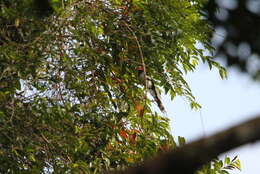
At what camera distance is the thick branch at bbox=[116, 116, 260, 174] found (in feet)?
3.47

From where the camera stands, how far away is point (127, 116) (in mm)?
6465

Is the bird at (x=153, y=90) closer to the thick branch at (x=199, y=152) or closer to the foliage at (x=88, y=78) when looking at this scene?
the foliage at (x=88, y=78)

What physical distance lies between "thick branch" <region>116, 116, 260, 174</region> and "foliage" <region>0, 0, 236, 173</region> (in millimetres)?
3824

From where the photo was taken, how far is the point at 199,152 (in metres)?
1.09

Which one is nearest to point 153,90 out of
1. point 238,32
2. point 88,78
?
point 88,78

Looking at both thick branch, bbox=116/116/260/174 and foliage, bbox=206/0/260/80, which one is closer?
thick branch, bbox=116/116/260/174

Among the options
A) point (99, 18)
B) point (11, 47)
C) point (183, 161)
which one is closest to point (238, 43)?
point (183, 161)

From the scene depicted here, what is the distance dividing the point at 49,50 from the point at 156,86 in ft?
5.31

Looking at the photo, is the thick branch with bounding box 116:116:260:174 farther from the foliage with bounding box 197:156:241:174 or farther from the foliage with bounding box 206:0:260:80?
the foliage with bounding box 197:156:241:174

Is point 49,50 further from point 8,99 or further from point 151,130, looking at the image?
point 151,130

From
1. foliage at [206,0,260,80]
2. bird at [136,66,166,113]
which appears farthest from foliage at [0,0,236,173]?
foliage at [206,0,260,80]

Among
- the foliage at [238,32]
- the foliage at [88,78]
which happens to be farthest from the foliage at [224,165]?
the foliage at [238,32]

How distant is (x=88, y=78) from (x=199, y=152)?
533 centimetres

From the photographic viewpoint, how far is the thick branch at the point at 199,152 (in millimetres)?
1057
